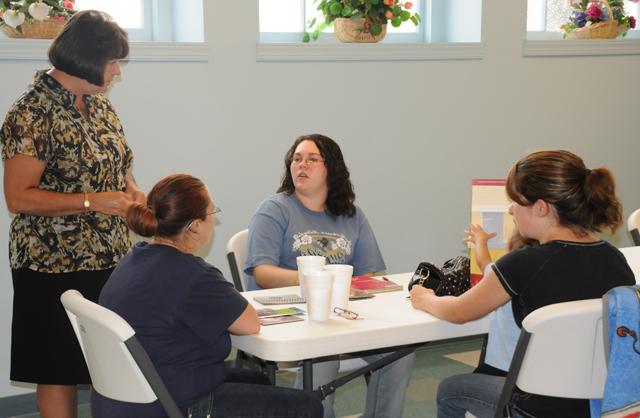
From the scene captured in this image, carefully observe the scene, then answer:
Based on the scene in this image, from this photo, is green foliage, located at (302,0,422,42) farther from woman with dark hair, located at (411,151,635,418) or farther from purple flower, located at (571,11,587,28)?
woman with dark hair, located at (411,151,635,418)

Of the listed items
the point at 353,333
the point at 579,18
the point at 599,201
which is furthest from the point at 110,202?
the point at 579,18

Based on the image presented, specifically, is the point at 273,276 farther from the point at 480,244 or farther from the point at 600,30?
the point at 600,30

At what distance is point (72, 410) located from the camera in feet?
8.71

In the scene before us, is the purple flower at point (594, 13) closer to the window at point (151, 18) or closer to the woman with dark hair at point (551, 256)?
the window at point (151, 18)

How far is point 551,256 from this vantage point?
206 centimetres

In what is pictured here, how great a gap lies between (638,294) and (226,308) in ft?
3.11

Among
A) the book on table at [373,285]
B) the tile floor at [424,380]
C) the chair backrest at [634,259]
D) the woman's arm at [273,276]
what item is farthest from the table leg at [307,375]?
the tile floor at [424,380]

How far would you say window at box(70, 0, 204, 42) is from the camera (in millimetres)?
3771

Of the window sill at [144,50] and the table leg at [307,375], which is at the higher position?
the window sill at [144,50]

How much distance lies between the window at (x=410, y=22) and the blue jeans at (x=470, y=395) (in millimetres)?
2270

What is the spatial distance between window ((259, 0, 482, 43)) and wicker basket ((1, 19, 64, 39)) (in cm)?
104

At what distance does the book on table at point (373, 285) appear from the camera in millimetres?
2572

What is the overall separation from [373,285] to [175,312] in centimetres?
82

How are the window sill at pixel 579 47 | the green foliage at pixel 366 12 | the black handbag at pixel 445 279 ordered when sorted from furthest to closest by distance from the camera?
the window sill at pixel 579 47
the green foliage at pixel 366 12
the black handbag at pixel 445 279
